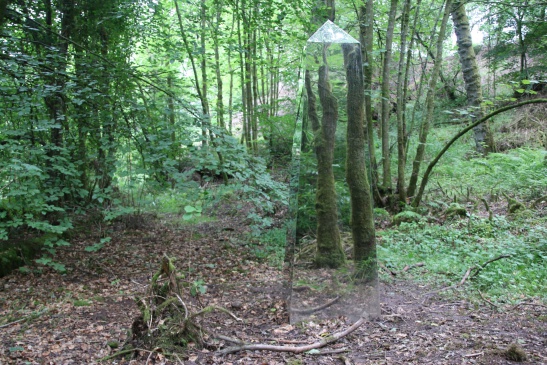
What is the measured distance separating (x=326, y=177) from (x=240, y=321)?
6.10 feet

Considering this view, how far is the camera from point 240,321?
430cm

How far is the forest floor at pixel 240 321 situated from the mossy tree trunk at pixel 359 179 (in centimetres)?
71

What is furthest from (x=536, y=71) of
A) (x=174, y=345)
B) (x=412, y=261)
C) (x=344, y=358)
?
(x=174, y=345)

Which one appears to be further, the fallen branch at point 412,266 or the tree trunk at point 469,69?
the tree trunk at point 469,69

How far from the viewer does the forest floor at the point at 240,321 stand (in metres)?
3.29

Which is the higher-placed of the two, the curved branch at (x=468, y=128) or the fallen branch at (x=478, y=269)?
the curved branch at (x=468, y=128)

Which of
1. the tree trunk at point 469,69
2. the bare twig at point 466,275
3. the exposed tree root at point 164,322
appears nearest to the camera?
the exposed tree root at point 164,322

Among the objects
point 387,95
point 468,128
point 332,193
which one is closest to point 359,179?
point 332,193

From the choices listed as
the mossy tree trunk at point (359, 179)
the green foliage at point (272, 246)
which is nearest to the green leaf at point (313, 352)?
the mossy tree trunk at point (359, 179)

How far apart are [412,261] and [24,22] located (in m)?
6.72

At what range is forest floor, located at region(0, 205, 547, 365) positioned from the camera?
10.8ft

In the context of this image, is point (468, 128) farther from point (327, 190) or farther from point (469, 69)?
point (469, 69)

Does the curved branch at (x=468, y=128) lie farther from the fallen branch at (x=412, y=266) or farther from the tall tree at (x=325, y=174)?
the tall tree at (x=325, y=174)

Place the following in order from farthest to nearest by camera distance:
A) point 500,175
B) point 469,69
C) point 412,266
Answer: point 469,69 → point 500,175 → point 412,266
